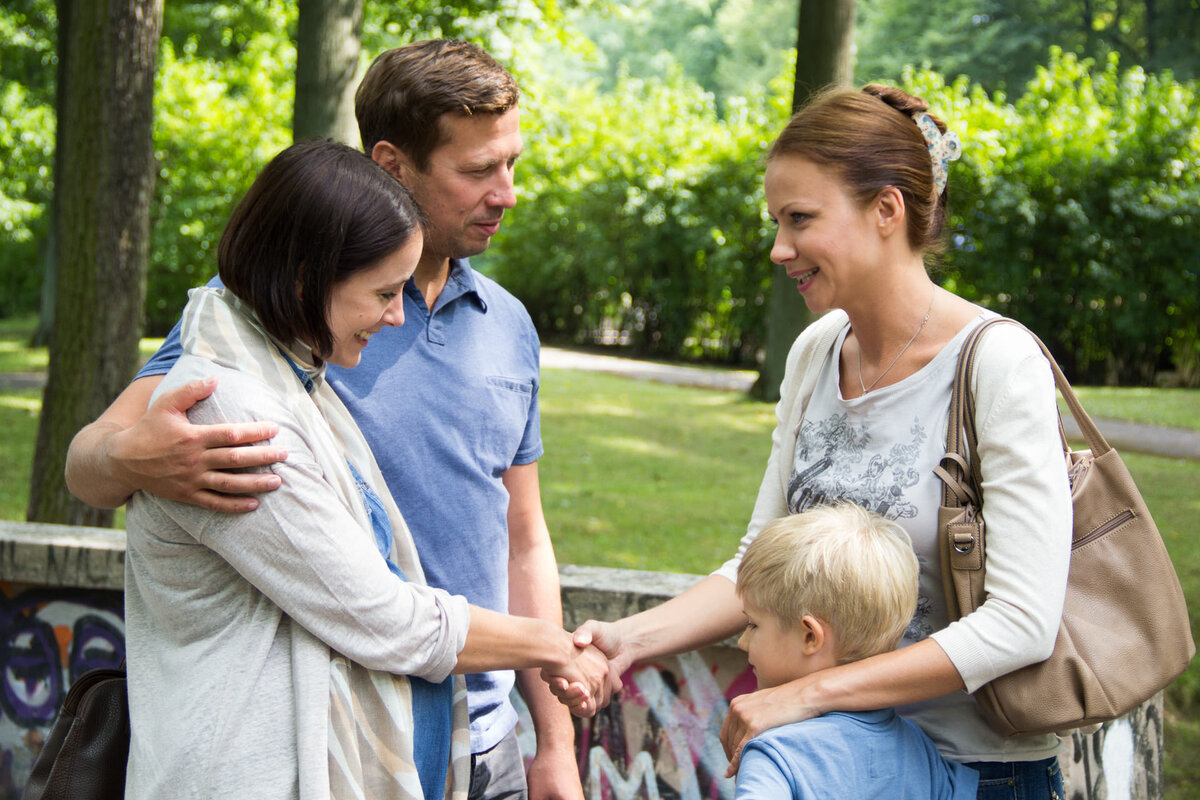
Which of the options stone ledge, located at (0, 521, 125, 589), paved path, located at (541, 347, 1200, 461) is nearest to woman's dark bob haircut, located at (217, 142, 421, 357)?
stone ledge, located at (0, 521, 125, 589)

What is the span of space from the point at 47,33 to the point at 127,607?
19.3 meters

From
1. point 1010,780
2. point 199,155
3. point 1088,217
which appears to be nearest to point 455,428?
point 1010,780

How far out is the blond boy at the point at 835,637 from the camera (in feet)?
5.83

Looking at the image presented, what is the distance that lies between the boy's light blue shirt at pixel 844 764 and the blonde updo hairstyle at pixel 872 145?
953mm

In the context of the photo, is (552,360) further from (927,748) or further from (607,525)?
(927,748)

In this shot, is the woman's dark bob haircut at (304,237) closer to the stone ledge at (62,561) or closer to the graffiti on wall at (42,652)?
the stone ledge at (62,561)

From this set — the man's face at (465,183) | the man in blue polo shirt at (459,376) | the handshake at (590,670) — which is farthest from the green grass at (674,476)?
the man's face at (465,183)

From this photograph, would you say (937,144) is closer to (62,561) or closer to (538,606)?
(538,606)

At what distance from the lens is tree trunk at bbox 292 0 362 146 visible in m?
6.76

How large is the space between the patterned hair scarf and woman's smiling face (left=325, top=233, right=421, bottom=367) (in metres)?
1.03

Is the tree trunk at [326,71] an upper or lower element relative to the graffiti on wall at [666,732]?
upper

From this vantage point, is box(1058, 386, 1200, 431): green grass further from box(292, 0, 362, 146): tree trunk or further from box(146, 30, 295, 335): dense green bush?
box(146, 30, 295, 335): dense green bush

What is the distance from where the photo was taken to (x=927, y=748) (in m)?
1.92

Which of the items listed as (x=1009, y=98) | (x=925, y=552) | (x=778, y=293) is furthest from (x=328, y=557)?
(x=1009, y=98)
